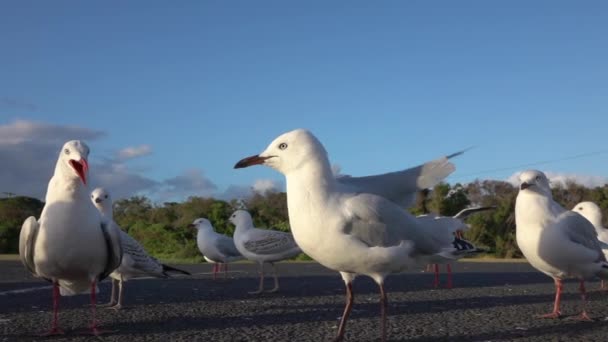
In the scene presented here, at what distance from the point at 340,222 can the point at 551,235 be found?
8.62 feet

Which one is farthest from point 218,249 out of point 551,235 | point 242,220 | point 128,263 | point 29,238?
point 551,235

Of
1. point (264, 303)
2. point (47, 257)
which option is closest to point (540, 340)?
point (264, 303)

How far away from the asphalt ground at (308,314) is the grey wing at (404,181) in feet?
3.20

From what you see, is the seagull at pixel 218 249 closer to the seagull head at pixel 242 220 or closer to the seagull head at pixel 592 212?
Result: the seagull head at pixel 242 220

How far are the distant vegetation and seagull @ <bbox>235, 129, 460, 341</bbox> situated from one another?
16.9 meters

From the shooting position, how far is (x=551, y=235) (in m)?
5.44

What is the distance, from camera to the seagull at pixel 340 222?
3740 mm

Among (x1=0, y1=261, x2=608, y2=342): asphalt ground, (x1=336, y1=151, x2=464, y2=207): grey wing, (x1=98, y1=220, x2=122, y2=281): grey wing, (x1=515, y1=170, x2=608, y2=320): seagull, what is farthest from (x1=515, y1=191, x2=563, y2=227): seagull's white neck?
(x1=98, y1=220, x2=122, y2=281): grey wing

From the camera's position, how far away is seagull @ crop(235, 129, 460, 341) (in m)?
3.74

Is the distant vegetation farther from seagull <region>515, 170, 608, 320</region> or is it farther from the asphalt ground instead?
seagull <region>515, 170, 608, 320</region>

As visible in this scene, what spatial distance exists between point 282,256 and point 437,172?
5.23 m

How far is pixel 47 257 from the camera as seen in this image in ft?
14.9

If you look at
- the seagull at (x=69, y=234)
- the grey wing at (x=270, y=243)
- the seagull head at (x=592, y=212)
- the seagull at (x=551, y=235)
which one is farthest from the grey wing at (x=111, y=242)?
the seagull head at (x=592, y=212)

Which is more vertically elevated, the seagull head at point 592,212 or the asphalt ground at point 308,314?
the seagull head at point 592,212
